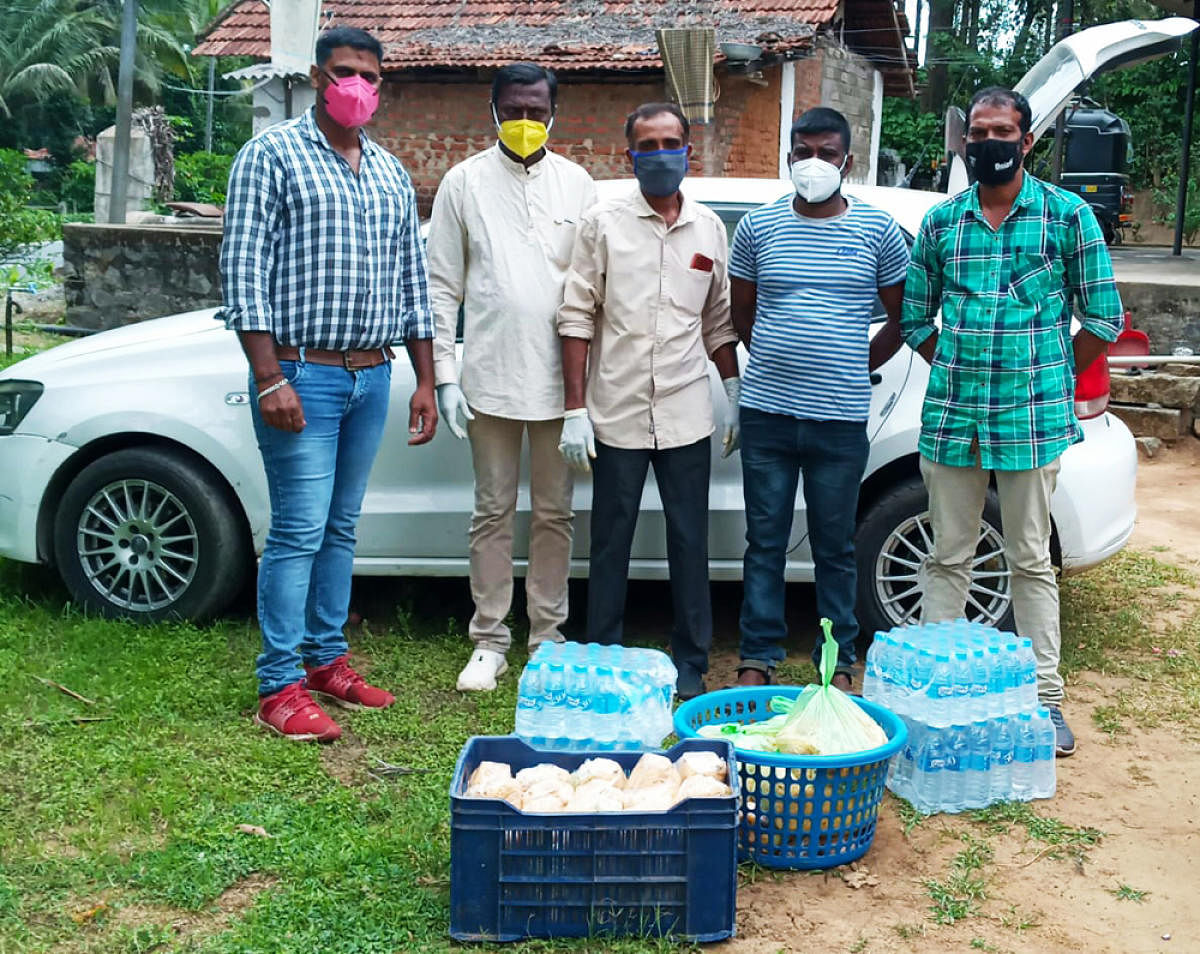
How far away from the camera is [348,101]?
3912mm

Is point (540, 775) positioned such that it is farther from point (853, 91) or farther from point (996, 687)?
point (853, 91)

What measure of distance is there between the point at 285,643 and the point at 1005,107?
2.72 m

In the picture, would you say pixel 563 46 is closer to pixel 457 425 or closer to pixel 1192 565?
pixel 1192 565

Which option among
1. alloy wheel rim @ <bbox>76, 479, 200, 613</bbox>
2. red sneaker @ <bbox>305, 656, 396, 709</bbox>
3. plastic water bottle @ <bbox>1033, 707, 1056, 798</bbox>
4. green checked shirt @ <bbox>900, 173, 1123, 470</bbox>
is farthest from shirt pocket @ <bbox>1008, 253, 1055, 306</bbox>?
alloy wheel rim @ <bbox>76, 479, 200, 613</bbox>

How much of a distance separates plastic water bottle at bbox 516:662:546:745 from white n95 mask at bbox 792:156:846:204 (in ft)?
5.66

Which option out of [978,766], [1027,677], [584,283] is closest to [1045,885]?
[978,766]

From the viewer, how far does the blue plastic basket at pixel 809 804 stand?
10.7 feet

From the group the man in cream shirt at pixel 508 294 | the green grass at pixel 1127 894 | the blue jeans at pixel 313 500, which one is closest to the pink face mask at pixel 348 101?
the man in cream shirt at pixel 508 294

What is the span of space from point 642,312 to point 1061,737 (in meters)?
1.90

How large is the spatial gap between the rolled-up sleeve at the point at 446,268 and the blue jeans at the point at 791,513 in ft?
3.36

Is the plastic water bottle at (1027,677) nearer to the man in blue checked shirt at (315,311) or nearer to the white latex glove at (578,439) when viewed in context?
the white latex glove at (578,439)

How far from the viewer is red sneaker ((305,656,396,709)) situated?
14.4 ft

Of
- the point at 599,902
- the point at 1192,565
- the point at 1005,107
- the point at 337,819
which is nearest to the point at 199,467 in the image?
the point at 337,819

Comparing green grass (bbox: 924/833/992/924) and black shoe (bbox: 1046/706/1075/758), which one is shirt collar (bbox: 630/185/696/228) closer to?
black shoe (bbox: 1046/706/1075/758)
